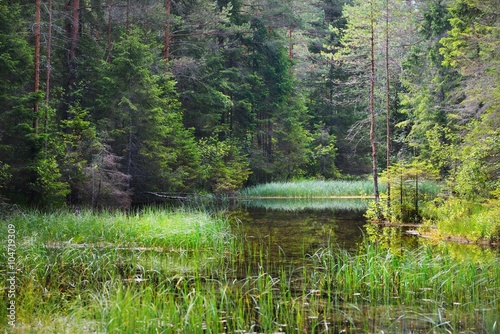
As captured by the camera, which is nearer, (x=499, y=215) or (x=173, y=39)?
(x=499, y=215)

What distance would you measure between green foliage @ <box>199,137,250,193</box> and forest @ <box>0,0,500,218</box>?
0.36 feet

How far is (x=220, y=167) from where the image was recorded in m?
29.6

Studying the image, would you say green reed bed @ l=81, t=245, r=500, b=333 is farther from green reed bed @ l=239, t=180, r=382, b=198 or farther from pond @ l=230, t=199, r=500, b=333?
green reed bed @ l=239, t=180, r=382, b=198

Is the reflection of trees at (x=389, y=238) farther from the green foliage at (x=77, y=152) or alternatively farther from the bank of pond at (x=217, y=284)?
the green foliage at (x=77, y=152)

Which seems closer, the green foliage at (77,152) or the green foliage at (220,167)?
the green foliage at (77,152)

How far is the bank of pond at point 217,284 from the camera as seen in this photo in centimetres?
566

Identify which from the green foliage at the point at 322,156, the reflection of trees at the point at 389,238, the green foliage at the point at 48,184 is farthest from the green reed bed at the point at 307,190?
the green foliage at the point at 48,184

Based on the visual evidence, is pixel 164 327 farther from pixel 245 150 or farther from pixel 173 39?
pixel 245 150

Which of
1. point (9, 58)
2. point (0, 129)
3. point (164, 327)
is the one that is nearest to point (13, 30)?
point (9, 58)

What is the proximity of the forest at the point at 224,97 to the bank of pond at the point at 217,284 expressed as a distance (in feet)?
15.4

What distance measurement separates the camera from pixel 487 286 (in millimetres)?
7844

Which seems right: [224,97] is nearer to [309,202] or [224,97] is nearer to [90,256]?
[309,202]

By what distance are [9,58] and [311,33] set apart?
32.7 meters

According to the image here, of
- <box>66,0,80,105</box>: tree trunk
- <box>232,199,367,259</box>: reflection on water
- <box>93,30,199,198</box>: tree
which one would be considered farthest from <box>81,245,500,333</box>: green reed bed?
<box>66,0,80,105</box>: tree trunk
